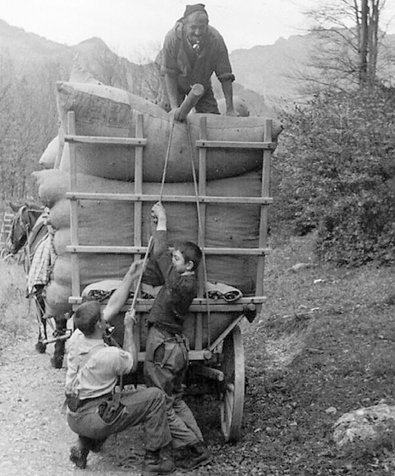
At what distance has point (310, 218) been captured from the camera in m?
14.4

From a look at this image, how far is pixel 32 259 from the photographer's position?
27.4 feet

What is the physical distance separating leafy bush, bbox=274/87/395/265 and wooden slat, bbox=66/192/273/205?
23.3 feet

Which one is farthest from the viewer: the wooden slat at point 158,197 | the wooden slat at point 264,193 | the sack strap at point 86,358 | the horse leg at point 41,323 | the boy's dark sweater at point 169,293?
the horse leg at point 41,323

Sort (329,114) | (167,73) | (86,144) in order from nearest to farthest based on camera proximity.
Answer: (86,144), (167,73), (329,114)

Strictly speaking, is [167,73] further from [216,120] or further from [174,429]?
[174,429]

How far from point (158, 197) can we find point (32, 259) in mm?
3509

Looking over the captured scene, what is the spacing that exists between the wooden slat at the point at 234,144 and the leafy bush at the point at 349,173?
715 cm

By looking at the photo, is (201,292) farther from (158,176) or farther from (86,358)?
(86,358)

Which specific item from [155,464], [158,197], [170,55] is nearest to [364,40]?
[170,55]

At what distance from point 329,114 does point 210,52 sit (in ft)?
26.7

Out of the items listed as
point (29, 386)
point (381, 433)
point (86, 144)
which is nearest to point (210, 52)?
point (86, 144)

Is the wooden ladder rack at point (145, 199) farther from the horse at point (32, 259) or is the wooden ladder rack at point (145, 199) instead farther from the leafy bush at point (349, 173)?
the leafy bush at point (349, 173)

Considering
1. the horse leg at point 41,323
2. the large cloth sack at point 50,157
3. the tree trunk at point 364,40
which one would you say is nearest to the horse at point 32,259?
the horse leg at point 41,323

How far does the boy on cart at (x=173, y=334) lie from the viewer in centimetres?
516
